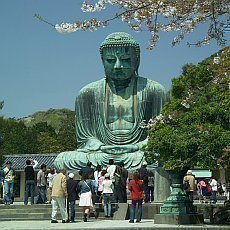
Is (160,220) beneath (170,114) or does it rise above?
beneath

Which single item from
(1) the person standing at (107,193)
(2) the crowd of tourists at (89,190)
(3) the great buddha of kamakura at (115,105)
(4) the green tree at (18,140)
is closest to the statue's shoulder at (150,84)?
(3) the great buddha of kamakura at (115,105)

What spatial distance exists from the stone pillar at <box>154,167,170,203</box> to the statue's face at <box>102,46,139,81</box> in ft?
27.5

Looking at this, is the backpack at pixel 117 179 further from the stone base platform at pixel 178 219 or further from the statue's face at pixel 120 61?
the statue's face at pixel 120 61

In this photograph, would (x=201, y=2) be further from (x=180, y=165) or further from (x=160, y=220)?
(x=160, y=220)

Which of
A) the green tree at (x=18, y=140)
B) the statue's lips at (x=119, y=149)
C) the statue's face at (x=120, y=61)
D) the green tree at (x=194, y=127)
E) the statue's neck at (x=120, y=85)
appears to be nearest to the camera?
the green tree at (x=194, y=127)

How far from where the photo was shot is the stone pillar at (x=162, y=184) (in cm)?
1545

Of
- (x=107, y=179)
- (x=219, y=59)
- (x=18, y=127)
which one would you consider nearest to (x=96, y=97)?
(x=107, y=179)

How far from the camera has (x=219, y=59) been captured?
8.16 metres

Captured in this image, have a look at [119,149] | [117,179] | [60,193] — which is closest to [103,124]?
[119,149]

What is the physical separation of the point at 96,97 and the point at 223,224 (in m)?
12.5

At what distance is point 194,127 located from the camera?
11.5m

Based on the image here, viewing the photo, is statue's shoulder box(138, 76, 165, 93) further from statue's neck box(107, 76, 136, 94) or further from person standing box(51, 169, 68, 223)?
person standing box(51, 169, 68, 223)

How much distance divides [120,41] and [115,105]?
106 inches

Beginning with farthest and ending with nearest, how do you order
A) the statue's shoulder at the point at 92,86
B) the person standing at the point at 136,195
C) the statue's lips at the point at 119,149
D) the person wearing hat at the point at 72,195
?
the statue's shoulder at the point at 92,86
the statue's lips at the point at 119,149
the person wearing hat at the point at 72,195
the person standing at the point at 136,195
